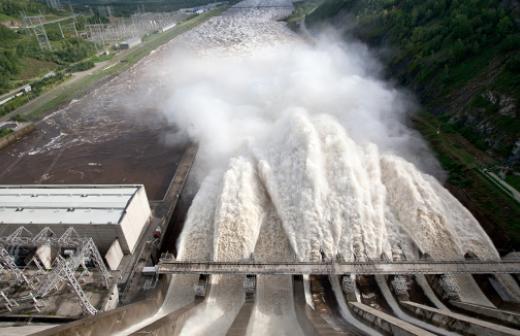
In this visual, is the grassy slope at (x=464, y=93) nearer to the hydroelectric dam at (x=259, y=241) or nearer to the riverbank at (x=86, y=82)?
the hydroelectric dam at (x=259, y=241)

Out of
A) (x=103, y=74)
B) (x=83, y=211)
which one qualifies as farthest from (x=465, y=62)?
(x=103, y=74)

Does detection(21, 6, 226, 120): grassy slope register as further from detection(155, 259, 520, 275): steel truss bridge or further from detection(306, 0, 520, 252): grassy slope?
detection(306, 0, 520, 252): grassy slope

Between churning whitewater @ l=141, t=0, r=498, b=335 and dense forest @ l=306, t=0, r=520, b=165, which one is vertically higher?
dense forest @ l=306, t=0, r=520, b=165

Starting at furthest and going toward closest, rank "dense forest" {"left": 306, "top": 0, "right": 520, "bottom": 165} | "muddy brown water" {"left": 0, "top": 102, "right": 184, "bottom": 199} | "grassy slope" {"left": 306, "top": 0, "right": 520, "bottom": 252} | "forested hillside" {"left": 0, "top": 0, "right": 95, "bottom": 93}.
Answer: "forested hillside" {"left": 0, "top": 0, "right": 95, "bottom": 93} < "muddy brown water" {"left": 0, "top": 102, "right": 184, "bottom": 199} < "dense forest" {"left": 306, "top": 0, "right": 520, "bottom": 165} < "grassy slope" {"left": 306, "top": 0, "right": 520, "bottom": 252}

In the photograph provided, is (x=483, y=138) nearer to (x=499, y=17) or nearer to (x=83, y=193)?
(x=499, y=17)

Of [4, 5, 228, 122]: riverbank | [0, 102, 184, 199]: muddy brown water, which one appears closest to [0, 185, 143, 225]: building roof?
[0, 102, 184, 199]: muddy brown water

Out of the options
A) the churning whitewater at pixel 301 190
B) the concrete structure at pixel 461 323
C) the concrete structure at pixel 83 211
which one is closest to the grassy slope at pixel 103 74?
the churning whitewater at pixel 301 190

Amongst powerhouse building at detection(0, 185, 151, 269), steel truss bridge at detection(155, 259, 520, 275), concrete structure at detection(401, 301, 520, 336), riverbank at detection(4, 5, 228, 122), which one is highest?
riverbank at detection(4, 5, 228, 122)

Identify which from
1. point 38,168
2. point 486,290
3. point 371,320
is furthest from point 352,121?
point 38,168
